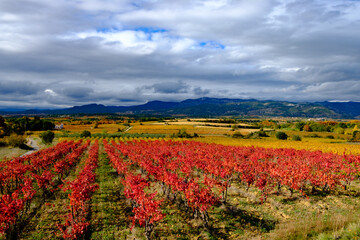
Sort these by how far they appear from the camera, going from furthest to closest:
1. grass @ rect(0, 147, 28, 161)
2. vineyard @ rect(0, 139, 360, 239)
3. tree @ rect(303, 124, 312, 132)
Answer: tree @ rect(303, 124, 312, 132)
grass @ rect(0, 147, 28, 161)
vineyard @ rect(0, 139, 360, 239)

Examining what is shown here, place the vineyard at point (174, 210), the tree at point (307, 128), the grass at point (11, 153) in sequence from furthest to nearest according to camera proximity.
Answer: the tree at point (307, 128)
the grass at point (11, 153)
the vineyard at point (174, 210)

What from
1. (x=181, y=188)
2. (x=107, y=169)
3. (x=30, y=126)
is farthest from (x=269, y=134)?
(x=30, y=126)

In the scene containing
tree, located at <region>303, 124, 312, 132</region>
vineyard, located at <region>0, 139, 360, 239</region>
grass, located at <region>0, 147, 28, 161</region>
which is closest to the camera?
vineyard, located at <region>0, 139, 360, 239</region>

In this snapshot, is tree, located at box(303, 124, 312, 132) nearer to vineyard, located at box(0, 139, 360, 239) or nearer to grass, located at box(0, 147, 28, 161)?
vineyard, located at box(0, 139, 360, 239)

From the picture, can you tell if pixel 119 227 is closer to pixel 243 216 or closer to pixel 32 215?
pixel 32 215

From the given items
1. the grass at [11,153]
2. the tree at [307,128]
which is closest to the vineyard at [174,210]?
the grass at [11,153]

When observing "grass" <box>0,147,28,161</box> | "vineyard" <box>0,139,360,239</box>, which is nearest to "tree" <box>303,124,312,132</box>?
"vineyard" <box>0,139,360,239</box>

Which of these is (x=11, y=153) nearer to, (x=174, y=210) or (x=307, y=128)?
(x=174, y=210)

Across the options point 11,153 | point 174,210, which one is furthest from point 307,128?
point 11,153

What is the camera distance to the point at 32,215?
49.6ft

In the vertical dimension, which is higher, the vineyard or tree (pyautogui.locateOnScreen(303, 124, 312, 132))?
the vineyard

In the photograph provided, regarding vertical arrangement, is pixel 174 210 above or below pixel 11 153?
above

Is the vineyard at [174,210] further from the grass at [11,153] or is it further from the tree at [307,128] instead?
the tree at [307,128]

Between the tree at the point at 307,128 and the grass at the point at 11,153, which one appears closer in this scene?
the grass at the point at 11,153
